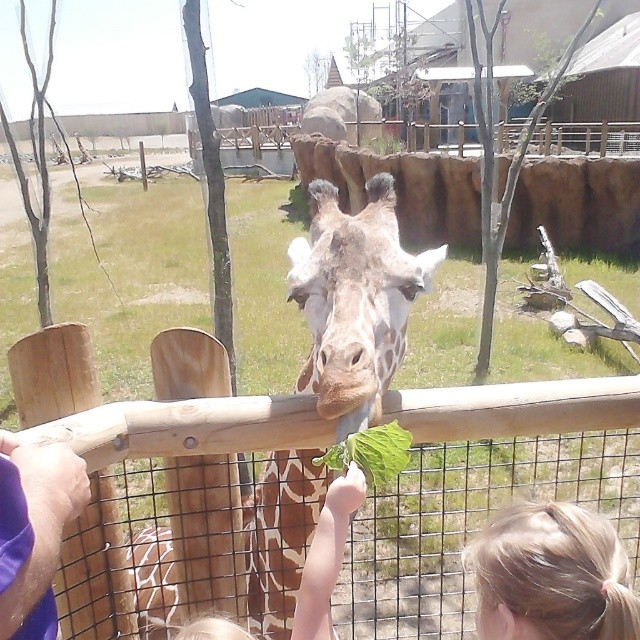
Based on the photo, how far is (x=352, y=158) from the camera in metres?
12.5

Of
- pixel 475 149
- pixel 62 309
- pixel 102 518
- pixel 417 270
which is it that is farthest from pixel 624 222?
pixel 102 518

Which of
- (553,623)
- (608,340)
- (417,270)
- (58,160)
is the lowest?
(608,340)

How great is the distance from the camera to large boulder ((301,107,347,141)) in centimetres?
1945

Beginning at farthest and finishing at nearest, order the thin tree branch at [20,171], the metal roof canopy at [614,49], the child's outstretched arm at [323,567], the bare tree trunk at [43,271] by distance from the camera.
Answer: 1. the metal roof canopy at [614,49]
2. the bare tree trunk at [43,271]
3. the thin tree branch at [20,171]
4. the child's outstretched arm at [323,567]

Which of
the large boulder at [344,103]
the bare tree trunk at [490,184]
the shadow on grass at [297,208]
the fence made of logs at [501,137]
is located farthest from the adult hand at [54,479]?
the large boulder at [344,103]

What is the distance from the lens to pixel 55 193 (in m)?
7.11

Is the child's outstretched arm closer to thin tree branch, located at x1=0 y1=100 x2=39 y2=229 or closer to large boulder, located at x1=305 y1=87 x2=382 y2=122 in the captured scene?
thin tree branch, located at x1=0 y1=100 x2=39 y2=229

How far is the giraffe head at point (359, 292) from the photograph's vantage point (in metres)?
1.85

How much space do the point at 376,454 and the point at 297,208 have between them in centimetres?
1318

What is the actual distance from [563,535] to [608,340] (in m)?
6.34

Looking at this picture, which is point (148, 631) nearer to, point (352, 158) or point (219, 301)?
point (219, 301)

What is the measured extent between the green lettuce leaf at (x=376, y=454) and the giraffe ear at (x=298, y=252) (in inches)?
34.3

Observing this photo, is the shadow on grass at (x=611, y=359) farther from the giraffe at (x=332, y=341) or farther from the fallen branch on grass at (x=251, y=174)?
the fallen branch on grass at (x=251, y=174)

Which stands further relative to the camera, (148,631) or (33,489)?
(148,631)
